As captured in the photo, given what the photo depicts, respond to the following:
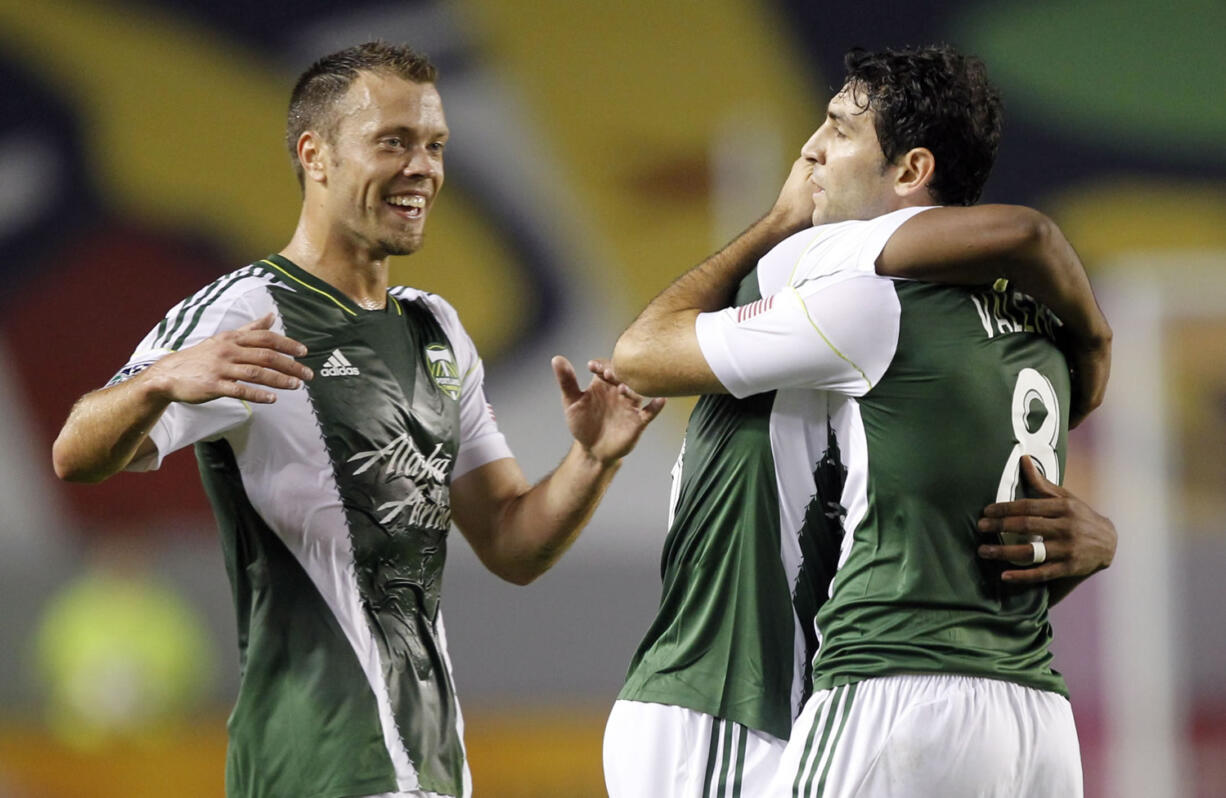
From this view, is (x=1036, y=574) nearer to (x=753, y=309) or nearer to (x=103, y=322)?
(x=753, y=309)

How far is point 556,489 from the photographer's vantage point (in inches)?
113

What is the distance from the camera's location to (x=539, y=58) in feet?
20.6

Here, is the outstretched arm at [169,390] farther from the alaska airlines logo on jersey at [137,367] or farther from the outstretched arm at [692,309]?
the outstretched arm at [692,309]

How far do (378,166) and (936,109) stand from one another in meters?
1.13

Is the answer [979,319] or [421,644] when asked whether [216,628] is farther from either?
[979,319]

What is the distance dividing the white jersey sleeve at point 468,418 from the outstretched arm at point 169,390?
723mm

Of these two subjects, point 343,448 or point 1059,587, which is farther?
point 343,448

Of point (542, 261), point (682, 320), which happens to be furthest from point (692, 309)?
point (542, 261)

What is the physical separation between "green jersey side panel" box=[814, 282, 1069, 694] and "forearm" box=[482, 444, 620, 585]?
0.86 m

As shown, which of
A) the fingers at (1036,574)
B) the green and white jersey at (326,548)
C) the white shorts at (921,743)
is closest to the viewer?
the white shorts at (921,743)

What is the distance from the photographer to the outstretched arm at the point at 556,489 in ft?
9.07

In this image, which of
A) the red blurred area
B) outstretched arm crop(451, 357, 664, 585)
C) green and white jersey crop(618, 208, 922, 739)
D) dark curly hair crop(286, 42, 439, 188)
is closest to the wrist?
outstretched arm crop(451, 357, 664, 585)

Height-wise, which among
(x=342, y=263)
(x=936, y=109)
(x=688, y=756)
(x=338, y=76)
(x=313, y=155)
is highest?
(x=338, y=76)

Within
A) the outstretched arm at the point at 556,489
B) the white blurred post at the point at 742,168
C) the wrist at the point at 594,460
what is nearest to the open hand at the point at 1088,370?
the outstretched arm at the point at 556,489
